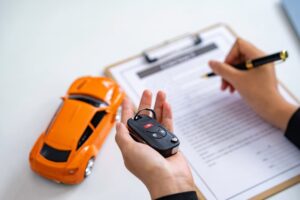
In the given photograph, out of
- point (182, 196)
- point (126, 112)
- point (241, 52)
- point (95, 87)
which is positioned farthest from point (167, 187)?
point (241, 52)

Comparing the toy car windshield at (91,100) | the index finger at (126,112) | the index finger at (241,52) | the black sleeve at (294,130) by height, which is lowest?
the black sleeve at (294,130)

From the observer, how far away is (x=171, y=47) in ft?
2.78

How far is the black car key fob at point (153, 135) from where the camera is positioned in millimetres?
548

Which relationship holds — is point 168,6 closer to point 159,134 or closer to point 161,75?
point 161,75

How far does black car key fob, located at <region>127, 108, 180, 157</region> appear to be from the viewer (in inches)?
21.6

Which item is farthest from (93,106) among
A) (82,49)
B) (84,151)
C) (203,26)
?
(203,26)

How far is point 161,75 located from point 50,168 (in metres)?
0.30

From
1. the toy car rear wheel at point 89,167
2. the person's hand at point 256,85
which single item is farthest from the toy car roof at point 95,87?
the person's hand at point 256,85

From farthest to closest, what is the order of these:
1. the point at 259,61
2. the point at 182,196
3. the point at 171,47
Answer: the point at 171,47, the point at 259,61, the point at 182,196

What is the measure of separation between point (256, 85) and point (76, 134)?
35 cm

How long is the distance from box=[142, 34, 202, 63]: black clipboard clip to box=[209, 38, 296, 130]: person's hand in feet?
0.31

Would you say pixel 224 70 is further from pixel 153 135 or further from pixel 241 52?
pixel 153 135

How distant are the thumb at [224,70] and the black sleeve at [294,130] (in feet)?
0.45

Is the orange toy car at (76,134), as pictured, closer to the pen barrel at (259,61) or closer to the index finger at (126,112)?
the index finger at (126,112)
